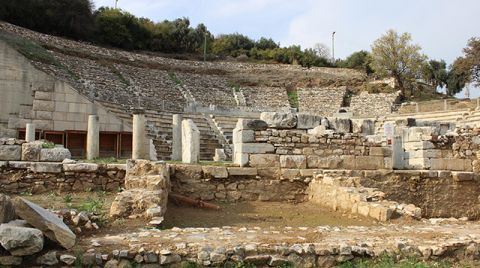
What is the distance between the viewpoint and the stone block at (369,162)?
39.4ft

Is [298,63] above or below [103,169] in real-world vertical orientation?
above

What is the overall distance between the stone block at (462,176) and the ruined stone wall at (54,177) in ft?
27.8

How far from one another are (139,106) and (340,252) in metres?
25.7

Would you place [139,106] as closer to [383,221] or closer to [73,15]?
[383,221]

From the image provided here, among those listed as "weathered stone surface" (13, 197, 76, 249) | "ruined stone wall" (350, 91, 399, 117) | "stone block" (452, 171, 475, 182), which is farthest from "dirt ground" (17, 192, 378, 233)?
"ruined stone wall" (350, 91, 399, 117)

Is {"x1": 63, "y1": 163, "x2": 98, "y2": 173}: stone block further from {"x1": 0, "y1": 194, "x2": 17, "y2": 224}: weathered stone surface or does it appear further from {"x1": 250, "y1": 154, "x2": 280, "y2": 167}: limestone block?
{"x1": 0, "y1": 194, "x2": 17, "y2": 224}: weathered stone surface

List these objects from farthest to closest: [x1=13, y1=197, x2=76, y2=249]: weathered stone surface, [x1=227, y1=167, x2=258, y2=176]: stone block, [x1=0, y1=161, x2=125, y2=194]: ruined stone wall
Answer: [x1=227, y1=167, x2=258, y2=176]: stone block < [x1=0, y1=161, x2=125, y2=194]: ruined stone wall < [x1=13, y1=197, x2=76, y2=249]: weathered stone surface

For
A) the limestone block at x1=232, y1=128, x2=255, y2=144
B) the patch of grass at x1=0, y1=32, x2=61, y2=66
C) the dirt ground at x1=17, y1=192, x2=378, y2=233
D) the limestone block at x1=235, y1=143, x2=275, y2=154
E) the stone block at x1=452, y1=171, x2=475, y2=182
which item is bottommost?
the dirt ground at x1=17, y1=192, x2=378, y2=233

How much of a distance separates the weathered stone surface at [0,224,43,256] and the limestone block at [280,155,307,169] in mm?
7232

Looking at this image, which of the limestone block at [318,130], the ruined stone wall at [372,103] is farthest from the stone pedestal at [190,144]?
the ruined stone wall at [372,103]

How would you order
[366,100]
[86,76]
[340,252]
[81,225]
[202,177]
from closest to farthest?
[340,252] → [81,225] → [202,177] → [86,76] → [366,100]

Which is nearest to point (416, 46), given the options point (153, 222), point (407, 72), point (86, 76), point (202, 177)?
point (407, 72)

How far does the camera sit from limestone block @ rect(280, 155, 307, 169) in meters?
11.4

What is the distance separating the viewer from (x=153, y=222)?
22.8 feet
